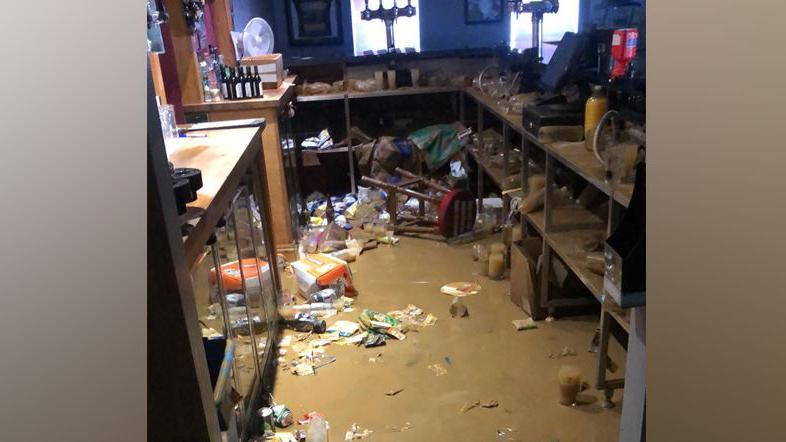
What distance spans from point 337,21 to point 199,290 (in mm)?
5700

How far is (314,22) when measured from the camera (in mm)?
7012

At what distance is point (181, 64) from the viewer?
376 centimetres

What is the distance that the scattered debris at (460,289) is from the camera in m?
3.79

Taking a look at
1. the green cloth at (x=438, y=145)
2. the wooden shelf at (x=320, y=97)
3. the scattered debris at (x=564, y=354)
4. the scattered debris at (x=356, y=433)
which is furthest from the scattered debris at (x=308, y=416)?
the wooden shelf at (x=320, y=97)

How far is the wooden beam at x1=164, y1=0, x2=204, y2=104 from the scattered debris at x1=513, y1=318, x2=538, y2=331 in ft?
8.16

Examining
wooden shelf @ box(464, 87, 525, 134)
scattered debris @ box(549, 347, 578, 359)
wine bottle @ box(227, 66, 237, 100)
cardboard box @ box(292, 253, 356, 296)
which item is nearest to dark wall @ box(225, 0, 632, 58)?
wooden shelf @ box(464, 87, 525, 134)

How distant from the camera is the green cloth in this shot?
5309 millimetres

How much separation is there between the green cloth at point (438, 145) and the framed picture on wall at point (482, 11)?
246cm

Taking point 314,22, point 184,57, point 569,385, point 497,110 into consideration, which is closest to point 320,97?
point 184,57

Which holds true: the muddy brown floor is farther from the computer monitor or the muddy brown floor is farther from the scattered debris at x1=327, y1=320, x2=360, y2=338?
the computer monitor

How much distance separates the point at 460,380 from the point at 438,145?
286 cm

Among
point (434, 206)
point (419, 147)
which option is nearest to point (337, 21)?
point (419, 147)

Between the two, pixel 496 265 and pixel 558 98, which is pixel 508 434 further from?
pixel 558 98
